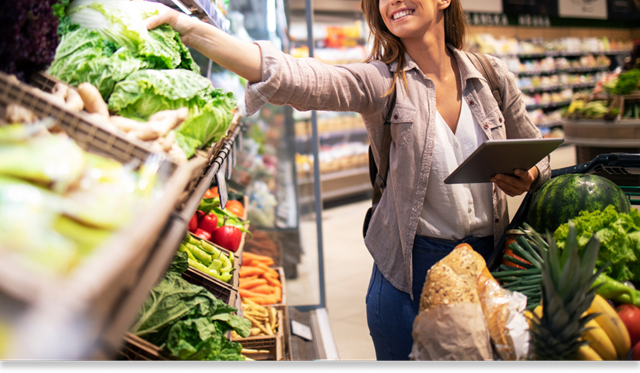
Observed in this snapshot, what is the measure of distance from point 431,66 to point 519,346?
1.08 m

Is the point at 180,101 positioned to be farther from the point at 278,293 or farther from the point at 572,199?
the point at 278,293

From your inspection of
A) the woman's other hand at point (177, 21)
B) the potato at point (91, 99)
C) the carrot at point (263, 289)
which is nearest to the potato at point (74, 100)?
the potato at point (91, 99)

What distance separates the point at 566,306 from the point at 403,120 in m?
0.83

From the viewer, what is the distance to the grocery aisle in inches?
130

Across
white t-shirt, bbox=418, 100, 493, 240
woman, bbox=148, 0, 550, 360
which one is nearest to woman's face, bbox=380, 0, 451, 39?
woman, bbox=148, 0, 550, 360

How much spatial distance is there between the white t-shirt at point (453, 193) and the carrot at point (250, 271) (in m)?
1.70

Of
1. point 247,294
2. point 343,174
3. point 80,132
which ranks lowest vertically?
point 247,294

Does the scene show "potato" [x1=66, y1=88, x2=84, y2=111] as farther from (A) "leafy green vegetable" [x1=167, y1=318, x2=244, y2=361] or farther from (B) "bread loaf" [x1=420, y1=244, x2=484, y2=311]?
(B) "bread loaf" [x1=420, y1=244, x2=484, y2=311]

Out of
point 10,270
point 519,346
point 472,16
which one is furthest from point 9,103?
point 472,16

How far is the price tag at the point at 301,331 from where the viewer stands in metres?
2.98

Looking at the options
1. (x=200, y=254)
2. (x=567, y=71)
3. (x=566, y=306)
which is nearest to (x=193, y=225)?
(x=200, y=254)

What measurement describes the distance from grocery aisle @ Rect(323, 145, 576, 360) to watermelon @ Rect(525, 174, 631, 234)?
175 centimetres

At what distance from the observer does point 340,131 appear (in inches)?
289

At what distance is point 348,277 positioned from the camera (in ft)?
14.8
